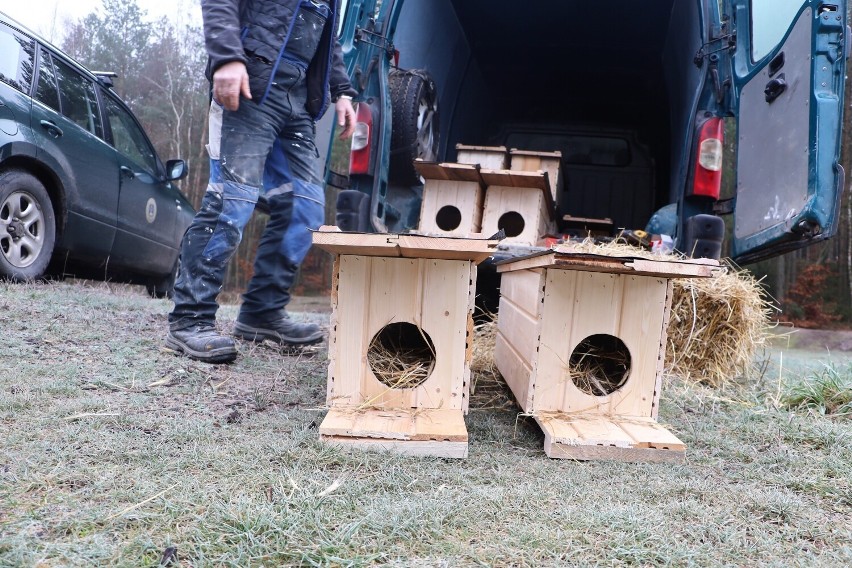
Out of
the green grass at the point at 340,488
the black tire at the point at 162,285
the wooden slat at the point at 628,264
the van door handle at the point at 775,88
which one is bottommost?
the green grass at the point at 340,488

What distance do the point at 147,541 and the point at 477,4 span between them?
14.8ft

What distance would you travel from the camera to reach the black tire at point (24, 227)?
3.39m

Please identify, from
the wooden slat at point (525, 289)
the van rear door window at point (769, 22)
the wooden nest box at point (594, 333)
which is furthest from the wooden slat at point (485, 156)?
the wooden nest box at point (594, 333)

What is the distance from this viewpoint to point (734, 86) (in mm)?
3264

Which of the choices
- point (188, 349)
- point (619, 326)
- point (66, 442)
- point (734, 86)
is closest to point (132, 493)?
point (66, 442)

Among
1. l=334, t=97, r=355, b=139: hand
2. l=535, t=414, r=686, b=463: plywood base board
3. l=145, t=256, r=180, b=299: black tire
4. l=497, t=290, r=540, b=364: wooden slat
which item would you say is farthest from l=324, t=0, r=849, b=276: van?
l=145, t=256, r=180, b=299: black tire

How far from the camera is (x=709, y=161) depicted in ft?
10.4

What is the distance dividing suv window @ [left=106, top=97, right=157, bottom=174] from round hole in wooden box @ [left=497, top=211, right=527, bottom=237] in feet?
9.95

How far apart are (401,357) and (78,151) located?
3029 mm

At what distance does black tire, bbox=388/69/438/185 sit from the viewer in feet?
12.2

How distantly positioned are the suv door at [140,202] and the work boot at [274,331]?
224cm

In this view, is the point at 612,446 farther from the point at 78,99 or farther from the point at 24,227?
the point at 78,99

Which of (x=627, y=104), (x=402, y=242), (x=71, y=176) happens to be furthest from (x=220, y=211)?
(x=627, y=104)

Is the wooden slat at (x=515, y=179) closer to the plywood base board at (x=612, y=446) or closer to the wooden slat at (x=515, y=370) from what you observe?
the wooden slat at (x=515, y=370)
